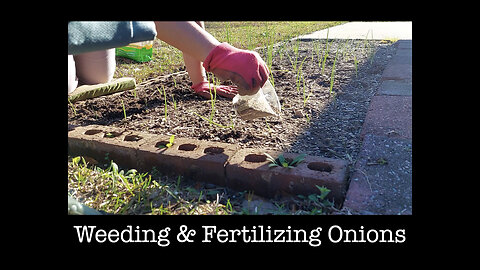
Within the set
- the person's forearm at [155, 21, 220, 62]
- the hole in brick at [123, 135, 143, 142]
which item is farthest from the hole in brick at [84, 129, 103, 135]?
the person's forearm at [155, 21, 220, 62]

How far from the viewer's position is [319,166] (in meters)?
1.21

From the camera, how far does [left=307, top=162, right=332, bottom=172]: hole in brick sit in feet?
3.95

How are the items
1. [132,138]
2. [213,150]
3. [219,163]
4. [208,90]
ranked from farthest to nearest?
[208,90]
[132,138]
[213,150]
[219,163]

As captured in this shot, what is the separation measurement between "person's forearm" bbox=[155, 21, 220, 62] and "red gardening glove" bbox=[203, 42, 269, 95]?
4cm

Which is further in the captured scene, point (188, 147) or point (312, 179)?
point (188, 147)

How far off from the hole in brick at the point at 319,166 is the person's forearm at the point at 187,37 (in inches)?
23.6

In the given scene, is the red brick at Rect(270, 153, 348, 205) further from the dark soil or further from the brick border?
the dark soil

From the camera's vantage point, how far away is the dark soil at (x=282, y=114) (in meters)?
1.50

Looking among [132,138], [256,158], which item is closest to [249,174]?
[256,158]

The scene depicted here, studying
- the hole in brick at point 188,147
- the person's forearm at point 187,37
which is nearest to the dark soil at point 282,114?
the hole in brick at point 188,147

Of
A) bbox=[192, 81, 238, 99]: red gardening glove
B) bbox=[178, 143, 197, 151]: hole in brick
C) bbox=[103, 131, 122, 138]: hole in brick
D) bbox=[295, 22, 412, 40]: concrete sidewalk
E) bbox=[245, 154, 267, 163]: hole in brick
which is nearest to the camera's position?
bbox=[245, 154, 267, 163]: hole in brick

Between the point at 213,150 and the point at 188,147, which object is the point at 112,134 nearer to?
the point at 188,147

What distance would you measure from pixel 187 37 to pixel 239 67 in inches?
9.6

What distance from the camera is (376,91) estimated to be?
2033mm
